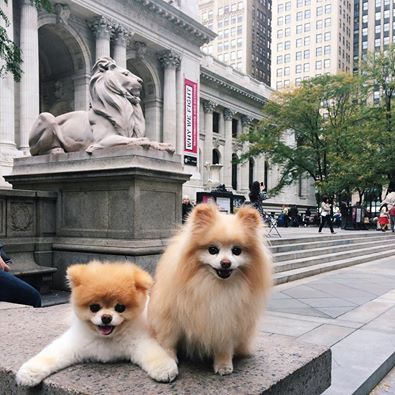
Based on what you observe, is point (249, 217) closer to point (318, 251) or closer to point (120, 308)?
point (120, 308)

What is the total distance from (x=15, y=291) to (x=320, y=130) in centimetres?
3506

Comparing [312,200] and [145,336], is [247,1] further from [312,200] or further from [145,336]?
[145,336]

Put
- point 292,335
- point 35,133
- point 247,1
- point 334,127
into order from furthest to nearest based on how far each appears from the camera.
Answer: point 247,1, point 334,127, point 35,133, point 292,335

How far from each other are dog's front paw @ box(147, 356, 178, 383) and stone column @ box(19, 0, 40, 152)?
26.4 m

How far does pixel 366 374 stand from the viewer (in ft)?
12.7

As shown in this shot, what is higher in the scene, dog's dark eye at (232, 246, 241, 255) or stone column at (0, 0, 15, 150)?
stone column at (0, 0, 15, 150)

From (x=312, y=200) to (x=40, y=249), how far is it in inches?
2763

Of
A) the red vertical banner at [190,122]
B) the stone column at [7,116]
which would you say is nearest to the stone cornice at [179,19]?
the red vertical banner at [190,122]

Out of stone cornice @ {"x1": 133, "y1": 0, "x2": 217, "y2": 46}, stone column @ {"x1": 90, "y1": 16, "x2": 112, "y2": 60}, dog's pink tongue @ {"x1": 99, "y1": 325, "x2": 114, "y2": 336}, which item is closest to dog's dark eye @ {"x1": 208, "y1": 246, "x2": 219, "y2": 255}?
dog's pink tongue @ {"x1": 99, "y1": 325, "x2": 114, "y2": 336}

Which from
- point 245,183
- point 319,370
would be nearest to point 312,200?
point 245,183

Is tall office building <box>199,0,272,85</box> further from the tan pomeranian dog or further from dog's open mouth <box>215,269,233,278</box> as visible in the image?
dog's open mouth <box>215,269,233,278</box>

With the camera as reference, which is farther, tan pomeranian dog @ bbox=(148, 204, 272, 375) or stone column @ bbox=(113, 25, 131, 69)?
stone column @ bbox=(113, 25, 131, 69)

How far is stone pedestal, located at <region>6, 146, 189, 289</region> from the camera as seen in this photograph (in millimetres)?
6312

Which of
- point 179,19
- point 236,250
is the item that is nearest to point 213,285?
point 236,250
